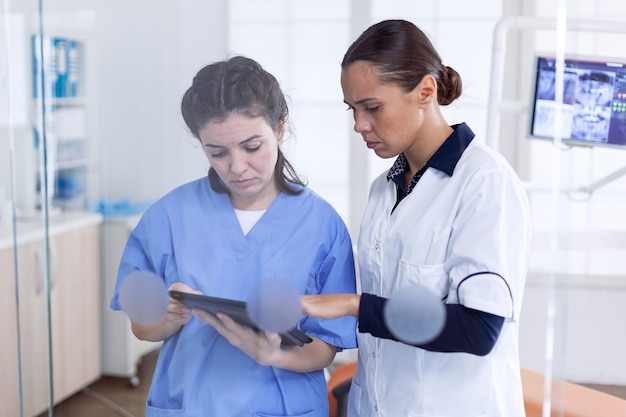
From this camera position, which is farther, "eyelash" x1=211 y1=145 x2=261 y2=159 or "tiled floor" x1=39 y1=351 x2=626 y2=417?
"tiled floor" x1=39 y1=351 x2=626 y2=417

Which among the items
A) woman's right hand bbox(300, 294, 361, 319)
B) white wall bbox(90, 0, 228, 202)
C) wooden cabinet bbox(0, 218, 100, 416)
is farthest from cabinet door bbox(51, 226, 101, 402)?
woman's right hand bbox(300, 294, 361, 319)

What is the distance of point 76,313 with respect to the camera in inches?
62.4

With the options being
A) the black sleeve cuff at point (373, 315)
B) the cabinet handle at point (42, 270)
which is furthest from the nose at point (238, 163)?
the cabinet handle at point (42, 270)

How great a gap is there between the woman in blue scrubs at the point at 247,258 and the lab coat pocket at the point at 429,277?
0.15 m

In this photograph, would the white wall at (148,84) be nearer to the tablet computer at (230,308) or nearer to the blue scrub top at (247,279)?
the blue scrub top at (247,279)

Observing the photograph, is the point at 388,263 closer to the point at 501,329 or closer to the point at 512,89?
the point at 501,329

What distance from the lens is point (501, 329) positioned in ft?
3.60

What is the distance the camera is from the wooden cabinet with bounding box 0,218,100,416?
1557 millimetres

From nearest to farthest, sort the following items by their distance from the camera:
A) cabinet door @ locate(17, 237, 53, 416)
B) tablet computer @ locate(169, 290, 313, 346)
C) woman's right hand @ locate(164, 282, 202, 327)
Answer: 1. tablet computer @ locate(169, 290, 313, 346)
2. woman's right hand @ locate(164, 282, 202, 327)
3. cabinet door @ locate(17, 237, 53, 416)

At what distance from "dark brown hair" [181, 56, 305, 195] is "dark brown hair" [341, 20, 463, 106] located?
175 millimetres

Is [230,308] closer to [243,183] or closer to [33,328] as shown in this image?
[243,183]

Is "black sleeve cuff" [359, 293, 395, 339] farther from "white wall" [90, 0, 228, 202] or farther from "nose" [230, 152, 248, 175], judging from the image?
"white wall" [90, 0, 228, 202]

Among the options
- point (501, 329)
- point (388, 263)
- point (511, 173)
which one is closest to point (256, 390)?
point (388, 263)

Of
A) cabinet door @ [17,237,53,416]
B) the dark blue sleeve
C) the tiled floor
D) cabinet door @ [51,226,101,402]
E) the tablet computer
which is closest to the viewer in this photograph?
the dark blue sleeve
